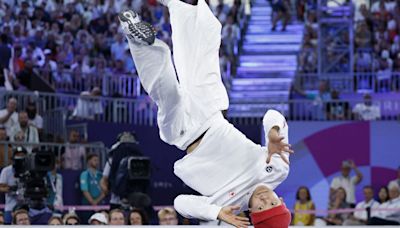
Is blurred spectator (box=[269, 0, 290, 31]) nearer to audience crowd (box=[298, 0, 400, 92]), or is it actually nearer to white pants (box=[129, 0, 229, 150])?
audience crowd (box=[298, 0, 400, 92])

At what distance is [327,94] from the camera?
1812 centimetres

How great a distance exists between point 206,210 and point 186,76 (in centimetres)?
136

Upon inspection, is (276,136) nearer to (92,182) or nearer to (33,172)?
(33,172)

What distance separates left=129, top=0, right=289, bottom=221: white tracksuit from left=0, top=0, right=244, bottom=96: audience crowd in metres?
8.09

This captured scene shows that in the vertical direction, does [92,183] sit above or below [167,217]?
below

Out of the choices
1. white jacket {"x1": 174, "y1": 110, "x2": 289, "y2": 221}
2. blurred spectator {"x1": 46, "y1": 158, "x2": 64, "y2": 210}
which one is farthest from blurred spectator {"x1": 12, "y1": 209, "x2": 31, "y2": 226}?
white jacket {"x1": 174, "y1": 110, "x2": 289, "y2": 221}

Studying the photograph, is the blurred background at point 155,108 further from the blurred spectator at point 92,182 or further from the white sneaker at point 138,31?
the white sneaker at point 138,31

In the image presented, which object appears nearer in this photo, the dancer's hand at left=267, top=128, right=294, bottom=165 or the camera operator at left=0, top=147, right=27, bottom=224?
the dancer's hand at left=267, top=128, right=294, bottom=165

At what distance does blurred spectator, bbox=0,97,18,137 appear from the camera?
13739mm

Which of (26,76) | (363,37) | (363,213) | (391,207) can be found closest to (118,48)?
(26,76)

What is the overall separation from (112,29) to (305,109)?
5024 mm

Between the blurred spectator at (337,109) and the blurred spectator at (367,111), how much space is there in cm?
14

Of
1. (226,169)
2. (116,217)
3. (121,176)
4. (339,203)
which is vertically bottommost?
(339,203)

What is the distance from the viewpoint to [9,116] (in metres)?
13.8
